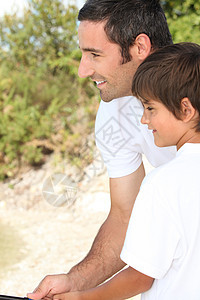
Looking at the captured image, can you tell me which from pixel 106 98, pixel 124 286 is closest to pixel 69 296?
pixel 124 286

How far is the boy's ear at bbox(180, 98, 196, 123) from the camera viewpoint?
1.29m

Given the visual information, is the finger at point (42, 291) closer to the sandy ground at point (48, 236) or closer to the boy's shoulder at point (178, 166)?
the boy's shoulder at point (178, 166)

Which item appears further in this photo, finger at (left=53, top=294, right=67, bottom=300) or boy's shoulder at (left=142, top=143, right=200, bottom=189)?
finger at (left=53, top=294, right=67, bottom=300)

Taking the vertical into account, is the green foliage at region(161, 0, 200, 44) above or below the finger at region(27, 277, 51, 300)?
above

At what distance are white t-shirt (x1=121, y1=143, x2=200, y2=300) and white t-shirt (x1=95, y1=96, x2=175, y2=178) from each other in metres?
0.79

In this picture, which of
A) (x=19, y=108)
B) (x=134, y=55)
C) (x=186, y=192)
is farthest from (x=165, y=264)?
(x=19, y=108)

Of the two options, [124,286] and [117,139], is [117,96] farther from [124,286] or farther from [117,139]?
[124,286]

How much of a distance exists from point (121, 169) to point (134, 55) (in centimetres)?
52

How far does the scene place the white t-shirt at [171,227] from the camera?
48.0 inches

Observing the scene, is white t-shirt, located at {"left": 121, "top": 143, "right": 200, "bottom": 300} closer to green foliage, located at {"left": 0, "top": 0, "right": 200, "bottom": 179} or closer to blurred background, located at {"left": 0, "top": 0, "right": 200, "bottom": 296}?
blurred background, located at {"left": 0, "top": 0, "right": 200, "bottom": 296}

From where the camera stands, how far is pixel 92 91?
6.13m

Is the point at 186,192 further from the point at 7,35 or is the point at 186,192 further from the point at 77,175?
the point at 7,35

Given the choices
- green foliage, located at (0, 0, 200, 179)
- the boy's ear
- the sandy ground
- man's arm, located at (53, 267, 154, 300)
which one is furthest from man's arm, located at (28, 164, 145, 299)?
green foliage, located at (0, 0, 200, 179)

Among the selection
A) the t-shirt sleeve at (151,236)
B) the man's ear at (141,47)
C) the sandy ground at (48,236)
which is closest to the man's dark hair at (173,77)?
the t-shirt sleeve at (151,236)
